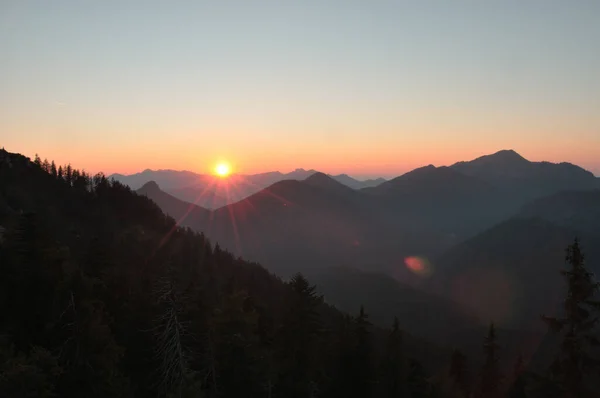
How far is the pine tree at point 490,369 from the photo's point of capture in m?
36.0

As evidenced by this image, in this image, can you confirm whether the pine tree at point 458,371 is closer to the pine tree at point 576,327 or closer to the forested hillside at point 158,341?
the forested hillside at point 158,341

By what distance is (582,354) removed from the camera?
58.0ft

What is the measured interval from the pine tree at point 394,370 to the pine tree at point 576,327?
25.2 meters

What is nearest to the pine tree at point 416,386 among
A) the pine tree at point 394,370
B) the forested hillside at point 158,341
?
the forested hillside at point 158,341

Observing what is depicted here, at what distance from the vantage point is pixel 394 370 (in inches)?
1650

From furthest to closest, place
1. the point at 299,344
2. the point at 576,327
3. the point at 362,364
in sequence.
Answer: the point at 362,364
the point at 299,344
the point at 576,327

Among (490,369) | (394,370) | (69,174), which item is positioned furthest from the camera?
(69,174)

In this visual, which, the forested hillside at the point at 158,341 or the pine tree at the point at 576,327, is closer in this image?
the forested hillside at the point at 158,341

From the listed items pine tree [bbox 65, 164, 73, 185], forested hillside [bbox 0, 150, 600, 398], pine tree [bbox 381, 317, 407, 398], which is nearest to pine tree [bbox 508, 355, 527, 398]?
forested hillside [bbox 0, 150, 600, 398]

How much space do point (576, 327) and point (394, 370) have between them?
26.8m

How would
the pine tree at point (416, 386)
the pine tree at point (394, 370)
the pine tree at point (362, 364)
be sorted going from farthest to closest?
1. the pine tree at point (394, 370)
2. the pine tree at point (416, 386)
3. the pine tree at point (362, 364)

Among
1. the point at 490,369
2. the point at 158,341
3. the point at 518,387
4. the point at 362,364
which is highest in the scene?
the point at 158,341

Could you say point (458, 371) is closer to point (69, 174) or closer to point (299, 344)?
point (299, 344)

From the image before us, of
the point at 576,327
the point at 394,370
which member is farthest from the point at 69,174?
the point at 576,327
